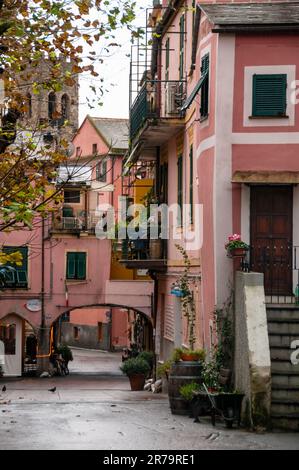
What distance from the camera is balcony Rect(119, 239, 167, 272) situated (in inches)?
1217

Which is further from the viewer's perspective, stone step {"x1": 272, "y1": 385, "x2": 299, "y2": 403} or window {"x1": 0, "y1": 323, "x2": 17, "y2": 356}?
window {"x1": 0, "y1": 323, "x2": 17, "y2": 356}

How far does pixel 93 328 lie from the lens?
65188mm

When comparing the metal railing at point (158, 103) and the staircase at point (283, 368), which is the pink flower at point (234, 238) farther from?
the metal railing at point (158, 103)

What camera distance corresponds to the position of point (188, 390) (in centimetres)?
2031

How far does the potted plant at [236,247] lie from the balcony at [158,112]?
7112 mm

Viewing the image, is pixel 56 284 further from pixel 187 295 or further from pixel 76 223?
pixel 187 295

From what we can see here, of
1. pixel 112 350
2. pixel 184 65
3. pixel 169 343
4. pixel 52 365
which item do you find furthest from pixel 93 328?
pixel 184 65

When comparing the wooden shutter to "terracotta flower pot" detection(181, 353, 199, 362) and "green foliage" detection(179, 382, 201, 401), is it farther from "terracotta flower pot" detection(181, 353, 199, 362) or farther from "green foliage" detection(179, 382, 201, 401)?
"green foliage" detection(179, 382, 201, 401)

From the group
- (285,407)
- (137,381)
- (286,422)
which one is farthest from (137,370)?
(286,422)

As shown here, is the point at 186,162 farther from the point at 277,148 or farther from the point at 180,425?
the point at 180,425

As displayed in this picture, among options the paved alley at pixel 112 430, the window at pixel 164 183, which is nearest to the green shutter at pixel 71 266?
the window at pixel 164 183

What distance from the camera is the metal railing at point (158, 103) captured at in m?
28.1

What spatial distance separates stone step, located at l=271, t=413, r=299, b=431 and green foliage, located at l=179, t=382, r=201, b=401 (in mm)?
2473

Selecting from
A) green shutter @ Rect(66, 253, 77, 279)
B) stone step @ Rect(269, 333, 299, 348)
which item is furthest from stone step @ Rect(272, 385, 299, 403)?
green shutter @ Rect(66, 253, 77, 279)
